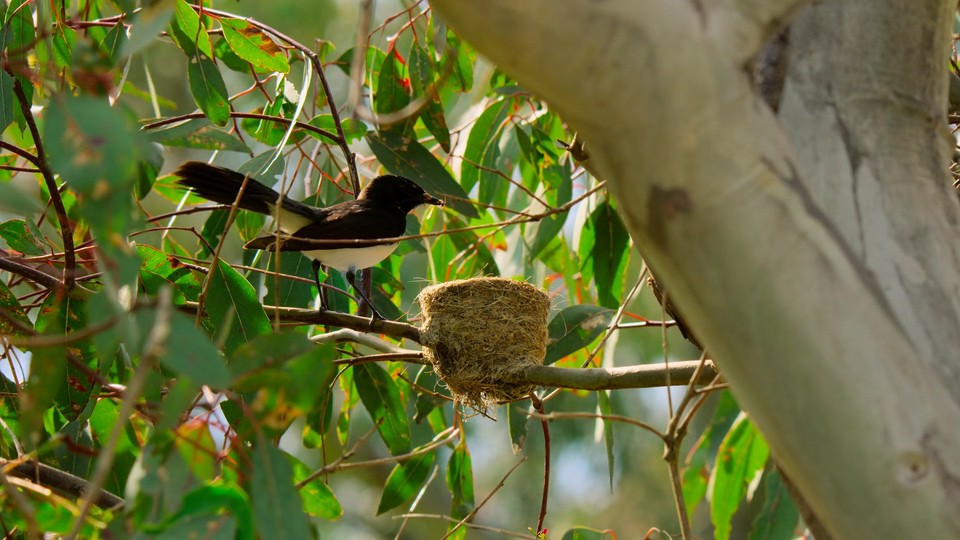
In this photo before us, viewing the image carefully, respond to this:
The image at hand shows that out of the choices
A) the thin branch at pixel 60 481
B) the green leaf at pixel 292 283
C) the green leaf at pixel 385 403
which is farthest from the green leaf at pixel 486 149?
the thin branch at pixel 60 481

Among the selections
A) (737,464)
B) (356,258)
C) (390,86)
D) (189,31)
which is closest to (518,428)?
(737,464)

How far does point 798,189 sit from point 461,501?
2406 mm

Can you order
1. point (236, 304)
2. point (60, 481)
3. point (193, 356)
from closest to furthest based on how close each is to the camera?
point (193, 356)
point (60, 481)
point (236, 304)

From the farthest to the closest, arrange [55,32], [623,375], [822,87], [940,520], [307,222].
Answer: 1. [307,222]
2. [55,32]
3. [623,375]
4. [822,87]
5. [940,520]

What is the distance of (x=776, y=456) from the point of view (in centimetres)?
108

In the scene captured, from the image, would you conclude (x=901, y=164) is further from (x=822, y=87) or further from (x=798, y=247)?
(x=798, y=247)

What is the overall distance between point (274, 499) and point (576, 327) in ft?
6.00

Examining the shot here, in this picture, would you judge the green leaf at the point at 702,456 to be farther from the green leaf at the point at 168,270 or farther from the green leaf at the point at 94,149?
the green leaf at the point at 94,149

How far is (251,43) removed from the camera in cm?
289

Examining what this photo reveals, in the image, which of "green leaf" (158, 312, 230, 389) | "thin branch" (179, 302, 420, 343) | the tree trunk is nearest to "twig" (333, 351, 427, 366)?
"thin branch" (179, 302, 420, 343)

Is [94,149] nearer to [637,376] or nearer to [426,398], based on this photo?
[637,376]

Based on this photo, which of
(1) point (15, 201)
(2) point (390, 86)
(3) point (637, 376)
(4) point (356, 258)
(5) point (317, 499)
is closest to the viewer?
(1) point (15, 201)

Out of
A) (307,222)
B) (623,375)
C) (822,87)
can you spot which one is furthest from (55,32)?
(822,87)

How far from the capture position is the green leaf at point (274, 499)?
1.22 meters
